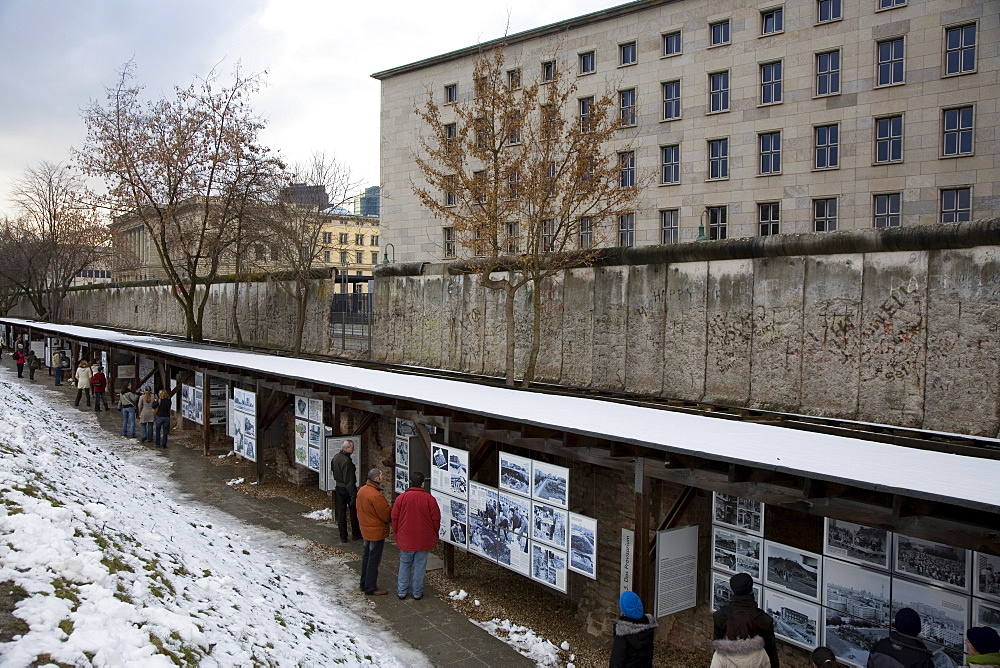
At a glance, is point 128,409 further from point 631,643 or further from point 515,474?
point 631,643

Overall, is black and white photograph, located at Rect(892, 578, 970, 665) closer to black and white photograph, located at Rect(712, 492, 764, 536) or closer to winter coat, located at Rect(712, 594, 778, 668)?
winter coat, located at Rect(712, 594, 778, 668)

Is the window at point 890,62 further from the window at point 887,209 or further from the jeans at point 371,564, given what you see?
the jeans at point 371,564

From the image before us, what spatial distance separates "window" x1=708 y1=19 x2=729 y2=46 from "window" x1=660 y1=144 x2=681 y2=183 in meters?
4.43

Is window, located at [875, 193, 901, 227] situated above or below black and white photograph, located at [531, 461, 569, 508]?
above

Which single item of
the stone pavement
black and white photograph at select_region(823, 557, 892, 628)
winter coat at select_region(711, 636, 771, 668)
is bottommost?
the stone pavement

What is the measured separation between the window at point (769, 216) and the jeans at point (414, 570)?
78.9 ft

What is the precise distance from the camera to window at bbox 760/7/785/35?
29406 millimetres

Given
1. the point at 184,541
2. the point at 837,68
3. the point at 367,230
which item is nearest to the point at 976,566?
the point at 184,541

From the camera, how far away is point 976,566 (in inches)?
216

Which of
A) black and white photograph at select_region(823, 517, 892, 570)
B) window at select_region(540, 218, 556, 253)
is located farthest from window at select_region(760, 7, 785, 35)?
black and white photograph at select_region(823, 517, 892, 570)

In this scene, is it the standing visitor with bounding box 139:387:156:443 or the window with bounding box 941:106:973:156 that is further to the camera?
the window with bounding box 941:106:973:156

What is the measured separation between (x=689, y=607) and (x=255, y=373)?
412 inches

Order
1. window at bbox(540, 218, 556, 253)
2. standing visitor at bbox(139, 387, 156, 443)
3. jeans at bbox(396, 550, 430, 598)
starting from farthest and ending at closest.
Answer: standing visitor at bbox(139, 387, 156, 443) → window at bbox(540, 218, 556, 253) → jeans at bbox(396, 550, 430, 598)

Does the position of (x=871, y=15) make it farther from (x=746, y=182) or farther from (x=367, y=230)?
(x=367, y=230)
